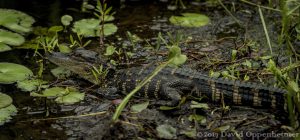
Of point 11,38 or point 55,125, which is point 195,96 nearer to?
point 55,125

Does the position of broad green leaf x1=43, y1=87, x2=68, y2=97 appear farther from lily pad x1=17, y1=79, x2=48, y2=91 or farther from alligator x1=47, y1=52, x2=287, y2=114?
alligator x1=47, y1=52, x2=287, y2=114

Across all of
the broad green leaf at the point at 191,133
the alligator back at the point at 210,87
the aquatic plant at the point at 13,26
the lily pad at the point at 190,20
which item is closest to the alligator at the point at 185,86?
the alligator back at the point at 210,87

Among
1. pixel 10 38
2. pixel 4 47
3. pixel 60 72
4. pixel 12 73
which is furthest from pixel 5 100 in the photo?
pixel 10 38

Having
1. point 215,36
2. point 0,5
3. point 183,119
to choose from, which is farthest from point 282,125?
point 0,5

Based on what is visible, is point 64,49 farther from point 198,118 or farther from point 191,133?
point 191,133

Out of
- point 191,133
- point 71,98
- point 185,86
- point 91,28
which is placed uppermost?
point 91,28

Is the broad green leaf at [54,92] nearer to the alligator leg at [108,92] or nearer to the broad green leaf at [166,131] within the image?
the alligator leg at [108,92]
